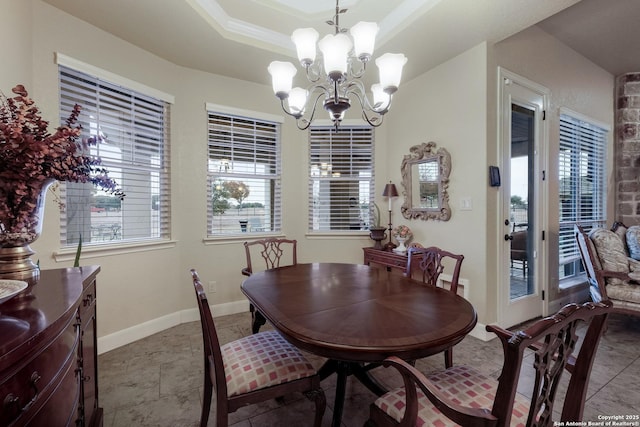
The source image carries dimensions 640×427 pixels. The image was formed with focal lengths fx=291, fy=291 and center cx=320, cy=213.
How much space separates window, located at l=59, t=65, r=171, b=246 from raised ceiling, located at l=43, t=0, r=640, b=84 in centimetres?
51

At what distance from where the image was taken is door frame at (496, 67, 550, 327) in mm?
2719

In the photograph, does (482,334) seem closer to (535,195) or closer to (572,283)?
(535,195)

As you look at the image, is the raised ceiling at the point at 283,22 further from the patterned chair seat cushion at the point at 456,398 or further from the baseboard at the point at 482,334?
the baseboard at the point at 482,334

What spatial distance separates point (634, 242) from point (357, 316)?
3.69 m

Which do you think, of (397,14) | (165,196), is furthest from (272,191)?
(397,14)

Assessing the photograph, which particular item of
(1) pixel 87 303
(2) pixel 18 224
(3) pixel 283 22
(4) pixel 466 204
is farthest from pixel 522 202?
(2) pixel 18 224

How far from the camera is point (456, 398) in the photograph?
1.17 meters

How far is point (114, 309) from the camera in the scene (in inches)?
100

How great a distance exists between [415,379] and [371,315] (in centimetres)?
48

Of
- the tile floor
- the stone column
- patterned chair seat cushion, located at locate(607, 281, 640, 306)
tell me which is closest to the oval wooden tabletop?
the tile floor

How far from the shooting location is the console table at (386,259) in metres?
3.13

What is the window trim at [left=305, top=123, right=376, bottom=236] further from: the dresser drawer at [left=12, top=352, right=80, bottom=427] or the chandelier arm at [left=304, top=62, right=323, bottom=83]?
the dresser drawer at [left=12, top=352, right=80, bottom=427]

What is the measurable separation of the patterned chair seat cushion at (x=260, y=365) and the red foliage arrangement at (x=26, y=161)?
106cm

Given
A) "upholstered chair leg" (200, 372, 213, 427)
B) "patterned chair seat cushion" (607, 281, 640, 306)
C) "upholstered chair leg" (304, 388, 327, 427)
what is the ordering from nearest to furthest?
"upholstered chair leg" (304, 388, 327, 427)
"upholstered chair leg" (200, 372, 213, 427)
"patterned chair seat cushion" (607, 281, 640, 306)
